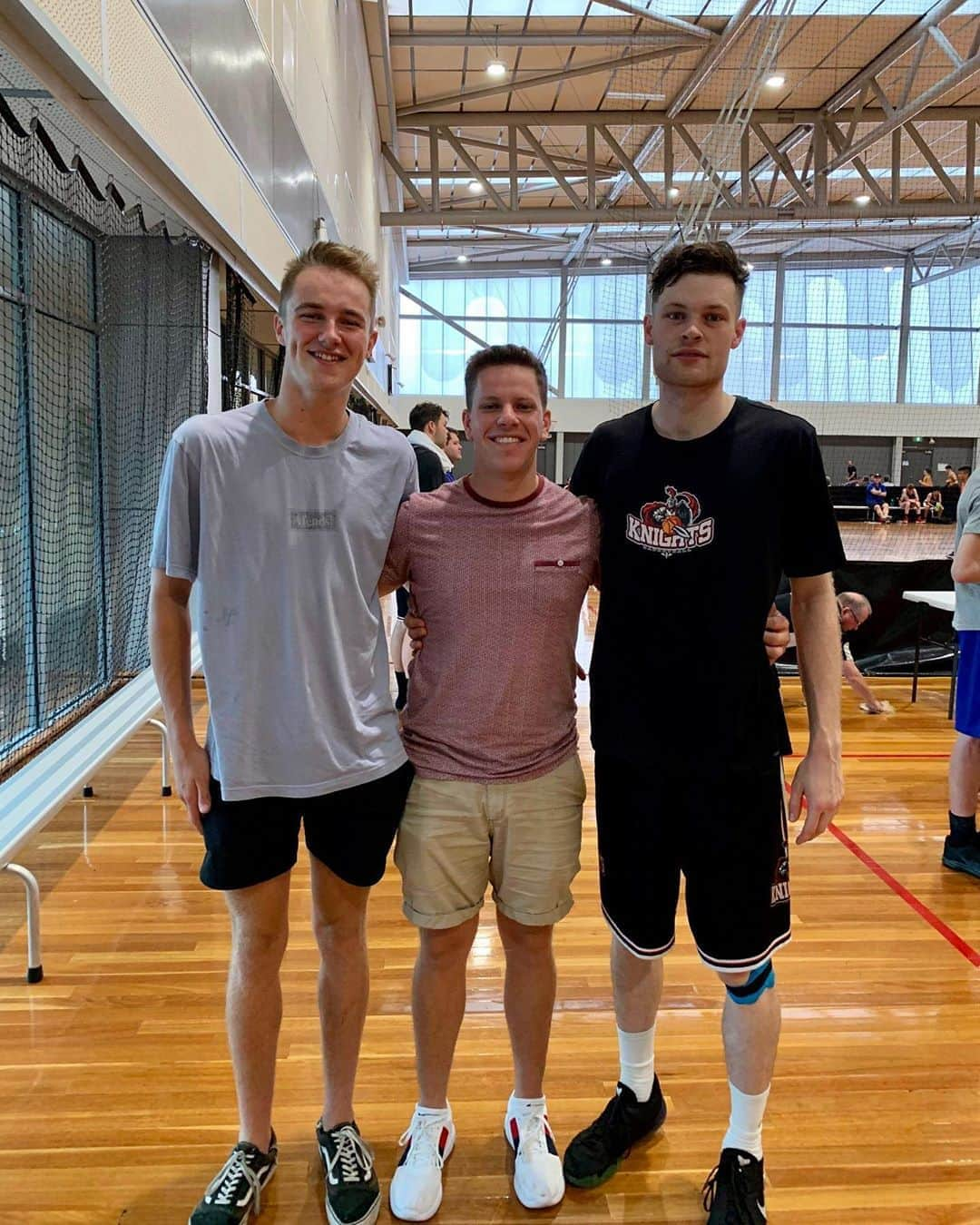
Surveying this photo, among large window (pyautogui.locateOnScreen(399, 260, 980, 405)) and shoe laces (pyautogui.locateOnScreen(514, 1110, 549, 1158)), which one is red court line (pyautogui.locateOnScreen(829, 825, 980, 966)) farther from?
large window (pyautogui.locateOnScreen(399, 260, 980, 405))

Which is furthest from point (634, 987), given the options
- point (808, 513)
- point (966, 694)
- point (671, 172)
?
point (671, 172)

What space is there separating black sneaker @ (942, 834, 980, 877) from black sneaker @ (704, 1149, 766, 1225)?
203cm

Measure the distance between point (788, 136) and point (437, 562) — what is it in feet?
47.9

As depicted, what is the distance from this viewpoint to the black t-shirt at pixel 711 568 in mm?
1541

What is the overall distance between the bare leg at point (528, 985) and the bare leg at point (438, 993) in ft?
0.27

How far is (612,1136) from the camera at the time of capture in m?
1.84

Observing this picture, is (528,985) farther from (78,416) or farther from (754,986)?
(78,416)

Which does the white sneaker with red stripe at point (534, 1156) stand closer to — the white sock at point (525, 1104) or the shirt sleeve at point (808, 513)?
the white sock at point (525, 1104)

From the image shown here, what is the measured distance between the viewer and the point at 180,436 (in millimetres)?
1491

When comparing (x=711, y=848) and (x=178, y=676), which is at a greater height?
(x=178, y=676)

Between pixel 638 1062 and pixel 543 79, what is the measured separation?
10672 millimetres

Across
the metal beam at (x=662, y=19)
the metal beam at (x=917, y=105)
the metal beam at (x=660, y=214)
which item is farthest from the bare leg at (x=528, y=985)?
the metal beam at (x=660, y=214)

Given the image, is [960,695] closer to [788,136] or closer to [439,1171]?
[439,1171]

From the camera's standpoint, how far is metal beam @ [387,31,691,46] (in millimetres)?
Result: 9312
